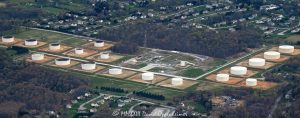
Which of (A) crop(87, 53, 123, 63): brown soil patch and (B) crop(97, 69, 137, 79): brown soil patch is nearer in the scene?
(B) crop(97, 69, 137, 79): brown soil patch

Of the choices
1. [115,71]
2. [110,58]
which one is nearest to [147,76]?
[115,71]

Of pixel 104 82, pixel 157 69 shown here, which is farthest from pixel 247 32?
pixel 104 82

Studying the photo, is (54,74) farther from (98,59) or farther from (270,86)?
(270,86)

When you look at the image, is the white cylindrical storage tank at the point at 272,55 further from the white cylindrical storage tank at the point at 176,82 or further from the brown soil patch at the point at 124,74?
the brown soil patch at the point at 124,74

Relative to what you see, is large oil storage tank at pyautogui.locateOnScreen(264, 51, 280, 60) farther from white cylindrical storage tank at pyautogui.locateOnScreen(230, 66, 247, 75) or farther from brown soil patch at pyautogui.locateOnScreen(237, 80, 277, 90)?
brown soil patch at pyautogui.locateOnScreen(237, 80, 277, 90)

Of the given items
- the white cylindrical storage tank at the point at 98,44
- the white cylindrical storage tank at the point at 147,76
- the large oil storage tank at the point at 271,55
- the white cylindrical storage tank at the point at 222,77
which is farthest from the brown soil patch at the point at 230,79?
the white cylindrical storage tank at the point at 98,44

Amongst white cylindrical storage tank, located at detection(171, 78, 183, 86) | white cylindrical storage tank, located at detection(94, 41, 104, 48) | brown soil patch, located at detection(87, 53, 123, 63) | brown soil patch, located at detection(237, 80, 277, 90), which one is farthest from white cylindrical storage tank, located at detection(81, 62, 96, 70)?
brown soil patch, located at detection(237, 80, 277, 90)

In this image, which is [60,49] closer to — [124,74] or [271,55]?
[124,74]

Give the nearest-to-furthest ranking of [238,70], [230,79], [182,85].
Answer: [182,85]
[230,79]
[238,70]

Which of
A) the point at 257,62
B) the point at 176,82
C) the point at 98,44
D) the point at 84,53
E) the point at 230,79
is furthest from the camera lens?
the point at 98,44

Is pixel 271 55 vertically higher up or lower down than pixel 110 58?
higher up

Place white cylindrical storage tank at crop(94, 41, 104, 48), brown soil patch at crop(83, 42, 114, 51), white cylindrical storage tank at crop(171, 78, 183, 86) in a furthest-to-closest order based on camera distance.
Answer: white cylindrical storage tank at crop(94, 41, 104, 48)
brown soil patch at crop(83, 42, 114, 51)
white cylindrical storage tank at crop(171, 78, 183, 86)
